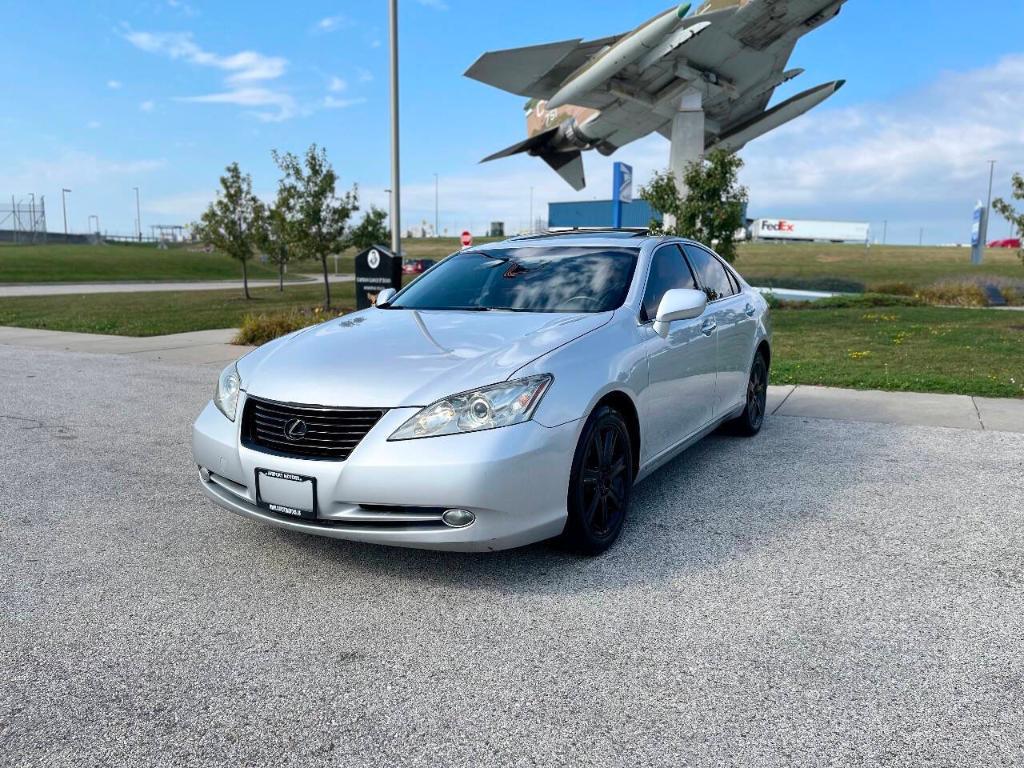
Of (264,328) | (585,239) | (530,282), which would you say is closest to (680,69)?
(264,328)

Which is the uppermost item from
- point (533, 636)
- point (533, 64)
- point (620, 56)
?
point (533, 64)

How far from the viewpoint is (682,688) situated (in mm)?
2832

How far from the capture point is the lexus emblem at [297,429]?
352 centimetres

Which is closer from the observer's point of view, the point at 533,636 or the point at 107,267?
the point at 533,636

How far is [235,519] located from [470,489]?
1899 mm

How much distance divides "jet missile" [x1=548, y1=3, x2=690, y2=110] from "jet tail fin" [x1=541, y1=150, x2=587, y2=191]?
9652 millimetres

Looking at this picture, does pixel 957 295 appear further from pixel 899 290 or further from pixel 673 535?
pixel 673 535

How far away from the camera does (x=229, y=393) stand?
160 inches

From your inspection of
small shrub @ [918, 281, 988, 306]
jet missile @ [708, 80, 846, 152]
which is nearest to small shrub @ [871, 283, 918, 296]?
small shrub @ [918, 281, 988, 306]

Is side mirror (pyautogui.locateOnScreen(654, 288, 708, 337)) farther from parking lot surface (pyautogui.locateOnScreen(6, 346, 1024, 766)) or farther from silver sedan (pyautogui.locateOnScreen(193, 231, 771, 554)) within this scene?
parking lot surface (pyautogui.locateOnScreen(6, 346, 1024, 766))

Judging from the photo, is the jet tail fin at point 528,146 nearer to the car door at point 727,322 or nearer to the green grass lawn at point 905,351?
the green grass lawn at point 905,351

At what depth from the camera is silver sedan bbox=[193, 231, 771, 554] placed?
11.0 ft

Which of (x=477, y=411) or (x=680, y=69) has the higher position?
(x=680, y=69)

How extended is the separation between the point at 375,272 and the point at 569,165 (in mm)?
22009
